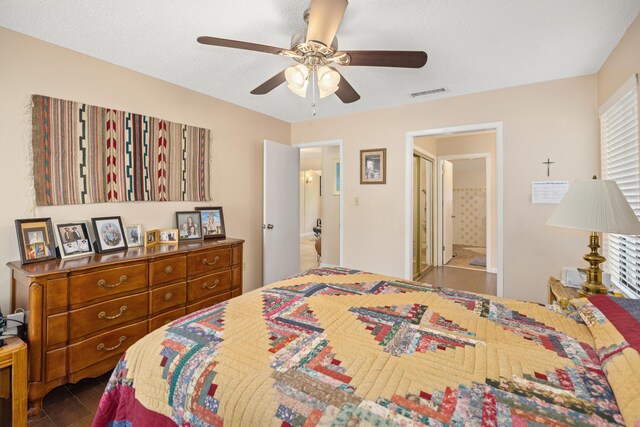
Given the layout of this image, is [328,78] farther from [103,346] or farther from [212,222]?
[103,346]

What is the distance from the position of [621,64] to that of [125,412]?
3554mm

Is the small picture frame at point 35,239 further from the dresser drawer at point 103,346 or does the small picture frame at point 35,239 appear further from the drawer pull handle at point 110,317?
the dresser drawer at point 103,346

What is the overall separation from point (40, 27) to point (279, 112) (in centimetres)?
236

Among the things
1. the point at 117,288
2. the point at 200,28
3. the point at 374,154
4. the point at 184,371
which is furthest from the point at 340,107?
the point at 184,371

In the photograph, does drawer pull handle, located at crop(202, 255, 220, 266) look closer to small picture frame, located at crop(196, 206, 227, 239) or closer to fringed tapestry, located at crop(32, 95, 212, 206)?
small picture frame, located at crop(196, 206, 227, 239)

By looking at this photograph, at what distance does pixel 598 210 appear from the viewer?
64.0 inches

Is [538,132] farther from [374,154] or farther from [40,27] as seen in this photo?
[40,27]

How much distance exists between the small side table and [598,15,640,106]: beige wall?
13.0ft

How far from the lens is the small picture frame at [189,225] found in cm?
298

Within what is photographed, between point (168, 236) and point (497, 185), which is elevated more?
point (497, 185)

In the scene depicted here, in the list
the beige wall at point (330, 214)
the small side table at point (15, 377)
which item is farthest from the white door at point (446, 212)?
the small side table at point (15, 377)

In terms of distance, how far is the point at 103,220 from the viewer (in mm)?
2402

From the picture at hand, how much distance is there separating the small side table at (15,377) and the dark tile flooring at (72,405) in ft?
0.55

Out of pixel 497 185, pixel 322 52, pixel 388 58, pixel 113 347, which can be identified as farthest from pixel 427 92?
pixel 113 347
